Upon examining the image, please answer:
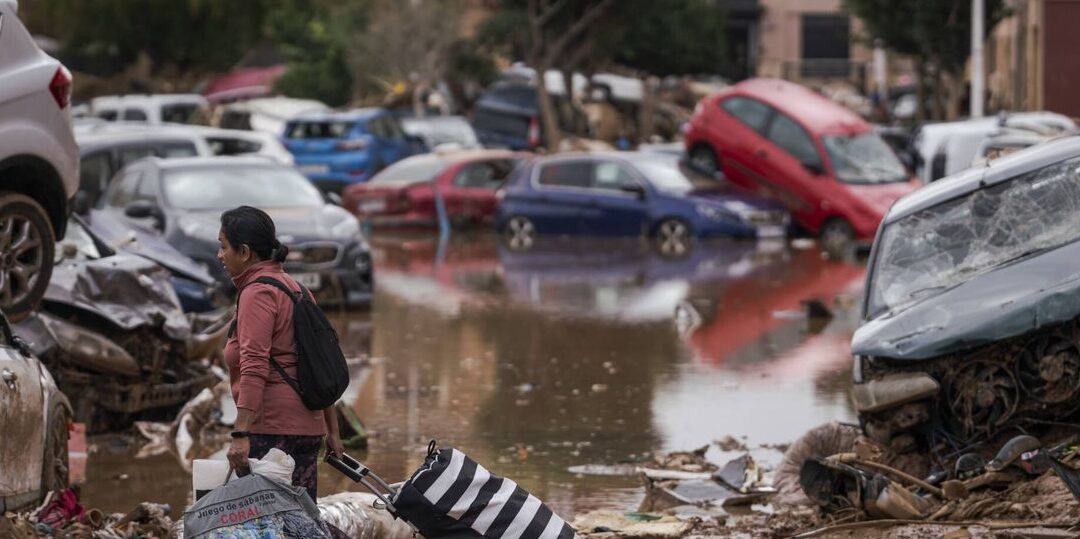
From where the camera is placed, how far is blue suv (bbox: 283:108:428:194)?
35.2 metres

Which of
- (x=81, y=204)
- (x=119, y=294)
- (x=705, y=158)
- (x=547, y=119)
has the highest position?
(x=119, y=294)

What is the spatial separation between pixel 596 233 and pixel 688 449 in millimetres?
16636

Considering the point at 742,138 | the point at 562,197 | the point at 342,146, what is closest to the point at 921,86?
the point at 342,146

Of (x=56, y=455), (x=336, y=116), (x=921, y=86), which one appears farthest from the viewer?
(x=921, y=86)

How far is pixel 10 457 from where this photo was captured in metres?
8.50

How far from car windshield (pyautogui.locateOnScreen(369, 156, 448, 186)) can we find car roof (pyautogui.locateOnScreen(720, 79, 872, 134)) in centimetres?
455

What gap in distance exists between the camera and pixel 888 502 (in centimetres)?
907

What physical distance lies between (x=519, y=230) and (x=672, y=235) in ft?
8.19

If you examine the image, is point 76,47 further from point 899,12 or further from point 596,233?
point 596,233

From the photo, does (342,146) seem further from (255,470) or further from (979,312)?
(255,470)

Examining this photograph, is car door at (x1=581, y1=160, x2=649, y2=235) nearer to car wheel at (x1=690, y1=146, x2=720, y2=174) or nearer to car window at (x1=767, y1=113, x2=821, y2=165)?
car wheel at (x1=690, y1=146, x2=720, y2=174)

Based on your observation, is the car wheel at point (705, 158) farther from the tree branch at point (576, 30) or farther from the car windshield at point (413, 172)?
the tree branch at point (576, 30)

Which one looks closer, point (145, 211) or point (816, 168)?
point (145, 211)

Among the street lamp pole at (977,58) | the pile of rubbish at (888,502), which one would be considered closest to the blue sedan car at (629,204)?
the street lamp pole at (977,58)
